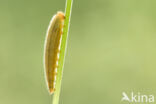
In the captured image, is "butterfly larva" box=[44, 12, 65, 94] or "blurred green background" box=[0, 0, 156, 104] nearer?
"butterfly larva" box=[44, 12, 65, 94]

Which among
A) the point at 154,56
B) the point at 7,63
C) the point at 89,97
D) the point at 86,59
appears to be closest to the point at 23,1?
the point at 7,63

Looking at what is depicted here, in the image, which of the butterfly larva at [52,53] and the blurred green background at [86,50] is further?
the blurred green background at [86,50]

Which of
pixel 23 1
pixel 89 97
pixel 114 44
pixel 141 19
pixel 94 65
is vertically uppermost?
pixel 23 1

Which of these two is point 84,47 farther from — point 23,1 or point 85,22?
point 23,1

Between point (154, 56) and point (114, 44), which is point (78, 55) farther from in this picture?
point (154, 56)

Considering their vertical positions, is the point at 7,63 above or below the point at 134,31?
below

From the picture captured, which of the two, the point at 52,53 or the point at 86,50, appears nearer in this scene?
the point at 52,53

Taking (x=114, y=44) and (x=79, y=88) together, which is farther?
(x=114, y=44)
